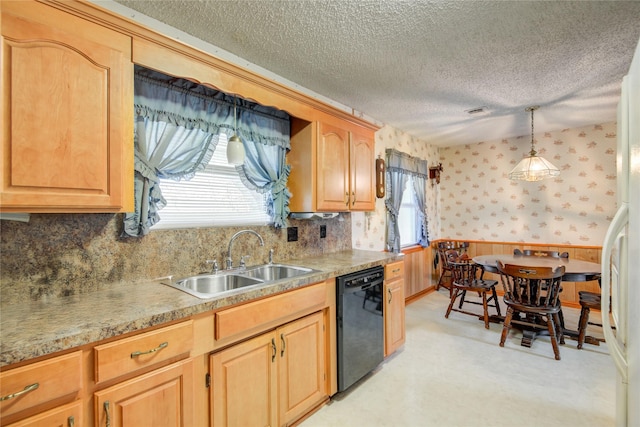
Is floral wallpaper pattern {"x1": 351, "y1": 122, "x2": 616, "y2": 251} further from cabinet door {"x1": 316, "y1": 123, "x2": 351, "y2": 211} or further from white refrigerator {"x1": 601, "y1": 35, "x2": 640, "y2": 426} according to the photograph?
white refrigerator {"x1": 601, "y1": 35, "x2": 640, "y2": 426}

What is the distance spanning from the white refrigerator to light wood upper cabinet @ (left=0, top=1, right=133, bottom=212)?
1973 mm

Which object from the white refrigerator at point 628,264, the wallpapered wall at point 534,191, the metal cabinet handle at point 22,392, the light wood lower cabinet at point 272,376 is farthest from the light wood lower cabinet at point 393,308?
the wallpapered wall at point 534,191

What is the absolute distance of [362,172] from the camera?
288 centimetres

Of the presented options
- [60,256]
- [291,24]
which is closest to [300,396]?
[60,256]

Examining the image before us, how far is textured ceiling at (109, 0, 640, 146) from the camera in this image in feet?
5.66

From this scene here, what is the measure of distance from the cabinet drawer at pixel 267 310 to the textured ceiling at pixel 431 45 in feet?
5.21

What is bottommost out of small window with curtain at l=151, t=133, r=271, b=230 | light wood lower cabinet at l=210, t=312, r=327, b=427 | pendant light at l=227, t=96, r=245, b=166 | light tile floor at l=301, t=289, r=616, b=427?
light tile floor at l=301, t=289, r=616, b=427

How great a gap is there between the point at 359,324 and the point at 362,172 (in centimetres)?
134

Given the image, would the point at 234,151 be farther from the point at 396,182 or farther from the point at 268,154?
the point at 396,182

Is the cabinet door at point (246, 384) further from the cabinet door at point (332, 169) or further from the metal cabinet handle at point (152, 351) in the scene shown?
the cabinet door at point (332, 169)

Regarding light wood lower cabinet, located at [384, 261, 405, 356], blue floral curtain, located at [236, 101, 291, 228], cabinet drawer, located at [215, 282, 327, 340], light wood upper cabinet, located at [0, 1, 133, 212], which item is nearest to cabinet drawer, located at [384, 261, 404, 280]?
light wood lower cabinet, located at [384, 261, 405, 356]

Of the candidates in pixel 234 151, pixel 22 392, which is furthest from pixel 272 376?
pixel 234 151

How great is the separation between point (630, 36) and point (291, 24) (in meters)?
2.14

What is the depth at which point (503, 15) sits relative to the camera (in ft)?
5.85
